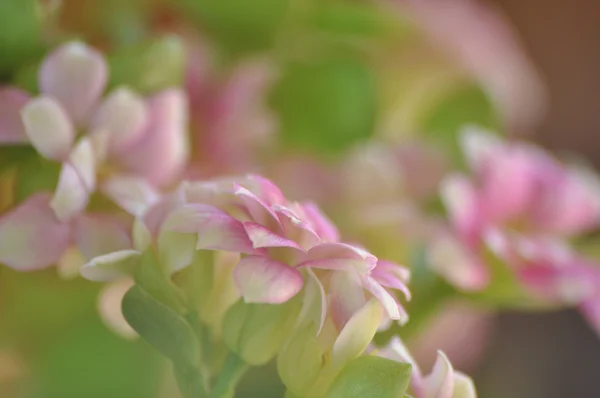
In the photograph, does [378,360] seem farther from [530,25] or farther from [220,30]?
[530,25]

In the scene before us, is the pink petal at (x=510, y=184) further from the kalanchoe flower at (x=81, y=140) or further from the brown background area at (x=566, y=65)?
the brown background area at (x=566, y=65)

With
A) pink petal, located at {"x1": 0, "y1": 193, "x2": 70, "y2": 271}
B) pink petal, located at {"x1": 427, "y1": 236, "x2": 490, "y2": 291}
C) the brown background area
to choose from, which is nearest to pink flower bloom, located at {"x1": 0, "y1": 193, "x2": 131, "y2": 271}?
pink petal, located at {"x1": 0, "y1": 193, "x2": 70, "y2": 271}

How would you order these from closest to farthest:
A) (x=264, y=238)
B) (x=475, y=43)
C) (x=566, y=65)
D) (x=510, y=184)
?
(x=264, y=238) → (x=510, y=184) → (x=475, y=43) → (x=566, y=65)

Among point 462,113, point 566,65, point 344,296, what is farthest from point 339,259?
point 566,65

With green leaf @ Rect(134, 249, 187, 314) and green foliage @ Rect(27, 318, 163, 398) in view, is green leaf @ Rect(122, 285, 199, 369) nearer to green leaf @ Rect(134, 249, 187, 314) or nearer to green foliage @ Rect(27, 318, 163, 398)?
green leaf @ Rect(134, 249, 187, 314)

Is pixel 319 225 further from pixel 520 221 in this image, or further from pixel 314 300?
pixel 520 221

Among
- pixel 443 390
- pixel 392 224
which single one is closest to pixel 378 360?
pixel 443 390
